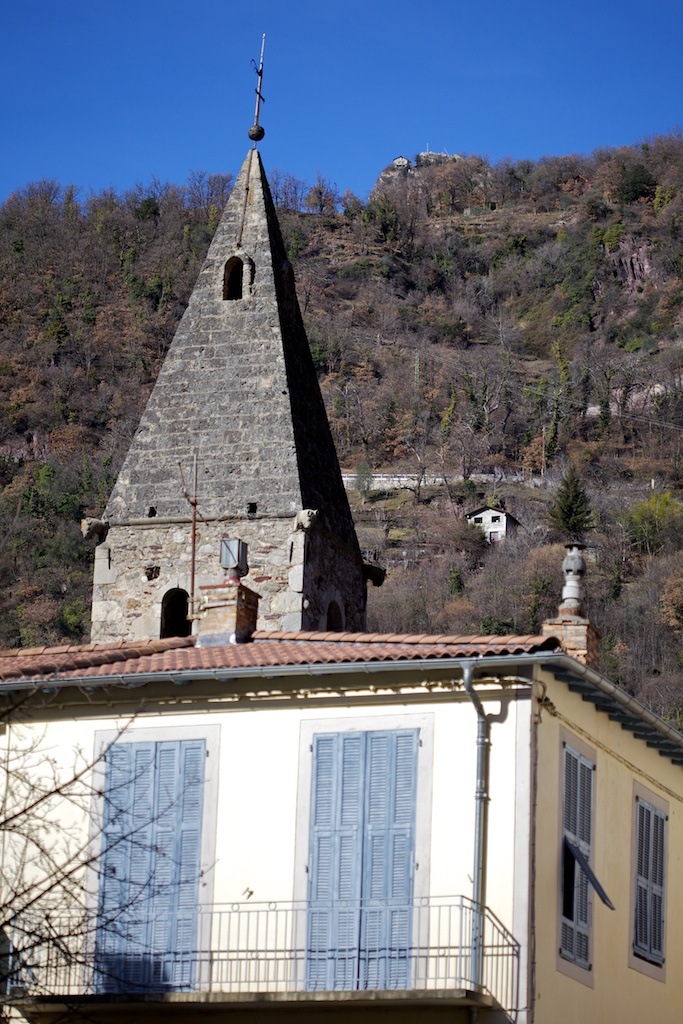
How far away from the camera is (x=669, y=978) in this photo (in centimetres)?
1747

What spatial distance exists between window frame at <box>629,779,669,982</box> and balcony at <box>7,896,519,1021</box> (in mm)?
2789

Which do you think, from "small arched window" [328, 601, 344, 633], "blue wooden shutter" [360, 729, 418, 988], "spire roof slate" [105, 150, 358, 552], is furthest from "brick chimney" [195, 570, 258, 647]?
"small arched window" [328, 601, 344, 633]

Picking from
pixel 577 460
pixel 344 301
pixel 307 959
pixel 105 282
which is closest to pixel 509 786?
pixel 307 959

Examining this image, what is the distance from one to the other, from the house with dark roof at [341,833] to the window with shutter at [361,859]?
0.06 ft

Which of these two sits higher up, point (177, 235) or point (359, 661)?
point (177, 235)

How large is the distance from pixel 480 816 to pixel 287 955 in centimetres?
187

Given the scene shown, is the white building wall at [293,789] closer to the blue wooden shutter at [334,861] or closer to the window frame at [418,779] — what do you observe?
the window frame at [418,779]

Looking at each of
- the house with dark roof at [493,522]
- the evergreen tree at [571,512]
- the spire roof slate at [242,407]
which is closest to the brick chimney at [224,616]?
the spire roof slate at [242,407]

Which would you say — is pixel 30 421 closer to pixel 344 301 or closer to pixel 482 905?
pixel 344 301

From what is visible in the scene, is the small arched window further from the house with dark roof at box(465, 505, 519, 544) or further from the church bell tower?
the house with dark roof at box(465, 505, 519, 544)

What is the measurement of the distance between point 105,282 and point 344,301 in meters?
18.8

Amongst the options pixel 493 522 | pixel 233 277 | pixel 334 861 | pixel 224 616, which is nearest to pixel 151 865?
pixel 334 861

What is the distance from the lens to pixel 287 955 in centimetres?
1467

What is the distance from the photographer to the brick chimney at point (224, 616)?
18016mm
